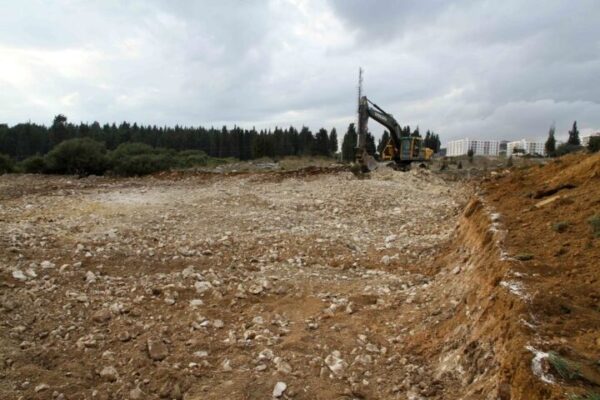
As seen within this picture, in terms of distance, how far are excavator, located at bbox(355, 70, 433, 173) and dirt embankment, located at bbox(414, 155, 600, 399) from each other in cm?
1384

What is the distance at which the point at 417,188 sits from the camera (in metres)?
16.2

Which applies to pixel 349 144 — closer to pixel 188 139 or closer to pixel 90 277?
pixel 188 139

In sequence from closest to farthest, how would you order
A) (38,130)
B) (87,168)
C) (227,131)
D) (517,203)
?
(517,203) → (87,168) → (38,130) → (227,131)

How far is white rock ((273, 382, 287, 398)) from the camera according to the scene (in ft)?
11.8

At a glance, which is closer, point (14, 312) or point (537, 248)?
point (537, 248)

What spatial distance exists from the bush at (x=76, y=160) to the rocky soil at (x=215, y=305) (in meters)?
15.5

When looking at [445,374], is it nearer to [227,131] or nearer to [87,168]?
[87,168]

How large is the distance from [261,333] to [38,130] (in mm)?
65273

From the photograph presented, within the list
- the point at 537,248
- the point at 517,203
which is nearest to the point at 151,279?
the point at 537,248

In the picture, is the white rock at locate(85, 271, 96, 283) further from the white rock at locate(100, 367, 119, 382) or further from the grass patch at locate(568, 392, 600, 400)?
the grass patch at locate(568, 392, 600, 400)

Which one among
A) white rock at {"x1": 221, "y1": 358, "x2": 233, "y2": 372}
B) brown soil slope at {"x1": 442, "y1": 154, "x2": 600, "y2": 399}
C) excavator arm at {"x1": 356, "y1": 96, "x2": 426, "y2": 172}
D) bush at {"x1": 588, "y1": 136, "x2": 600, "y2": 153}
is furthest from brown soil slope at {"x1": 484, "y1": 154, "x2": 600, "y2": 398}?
excavator arm at {"x1": 356, "y1": 96, "x2": 426, "y2": 172}

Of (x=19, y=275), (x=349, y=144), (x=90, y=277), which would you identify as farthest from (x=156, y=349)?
(x=349, y=144)

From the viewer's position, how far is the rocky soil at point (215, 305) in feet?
12.5

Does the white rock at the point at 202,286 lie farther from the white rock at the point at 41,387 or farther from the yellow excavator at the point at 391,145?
the yellow excavator at the point at 391,145
